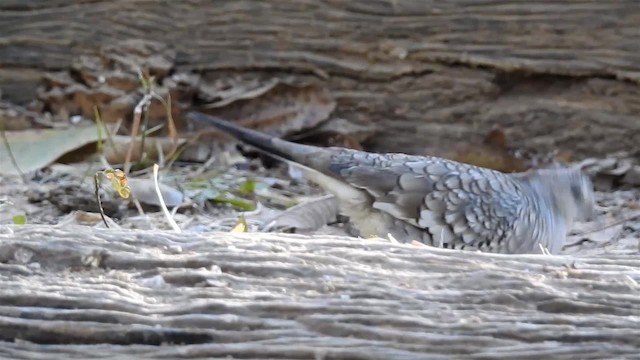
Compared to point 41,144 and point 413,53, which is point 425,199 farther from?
point 41,144

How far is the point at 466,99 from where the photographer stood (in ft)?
10.7

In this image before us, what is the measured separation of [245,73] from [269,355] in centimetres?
231

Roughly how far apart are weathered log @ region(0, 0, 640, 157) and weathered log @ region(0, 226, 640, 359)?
187 centimetres

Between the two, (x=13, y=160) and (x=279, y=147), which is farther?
(x=13, y=160)

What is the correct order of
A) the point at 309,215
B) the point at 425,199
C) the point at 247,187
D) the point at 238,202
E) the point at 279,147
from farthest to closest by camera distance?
the point at 247,187 → the point at 238,202 → the point at 309,215 → the point at 279,147 → the point at 425,199

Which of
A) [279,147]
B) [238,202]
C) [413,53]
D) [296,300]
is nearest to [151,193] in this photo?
[238,202]

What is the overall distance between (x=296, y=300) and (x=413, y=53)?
6.96 ft

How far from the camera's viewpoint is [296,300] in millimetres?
1194

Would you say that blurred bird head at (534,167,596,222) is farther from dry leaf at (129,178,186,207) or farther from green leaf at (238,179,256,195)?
dry leaf at (129,178,186,207)

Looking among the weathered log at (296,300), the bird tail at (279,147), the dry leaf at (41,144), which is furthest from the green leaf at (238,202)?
the weathered log at (296,300)

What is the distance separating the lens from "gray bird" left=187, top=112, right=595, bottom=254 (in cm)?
243

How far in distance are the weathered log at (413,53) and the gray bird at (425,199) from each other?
724 mm

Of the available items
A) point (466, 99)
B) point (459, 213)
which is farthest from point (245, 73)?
point (459, 213)

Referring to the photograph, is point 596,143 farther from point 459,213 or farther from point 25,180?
point 25,180
